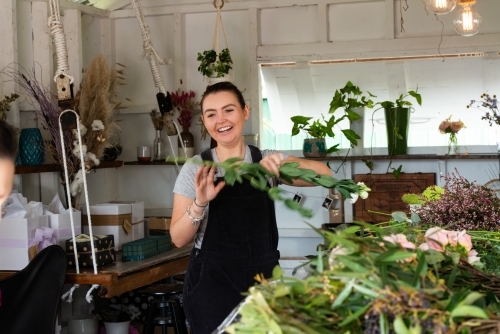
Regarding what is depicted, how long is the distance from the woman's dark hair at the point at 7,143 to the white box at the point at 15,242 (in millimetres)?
2505

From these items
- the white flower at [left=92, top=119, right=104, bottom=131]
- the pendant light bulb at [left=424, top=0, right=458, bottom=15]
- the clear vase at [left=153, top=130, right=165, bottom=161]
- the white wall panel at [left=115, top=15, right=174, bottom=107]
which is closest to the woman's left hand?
the pendant light bulb at [left=424, top=0, right=458, bottom=15]

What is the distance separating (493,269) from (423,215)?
0.52 meters

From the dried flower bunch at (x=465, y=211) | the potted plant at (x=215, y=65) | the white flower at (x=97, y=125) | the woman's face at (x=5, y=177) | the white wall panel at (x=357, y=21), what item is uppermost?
the white wall panel at (x=357, y=21)

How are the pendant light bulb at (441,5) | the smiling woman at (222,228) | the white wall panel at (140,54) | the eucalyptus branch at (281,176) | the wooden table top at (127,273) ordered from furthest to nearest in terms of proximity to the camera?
the white wall panel at (140,54), the wooden table top at (127,273), the pendant light bulb at (441,5), the smiling woman at (222,228), the eucalyptus branch at (281,176)

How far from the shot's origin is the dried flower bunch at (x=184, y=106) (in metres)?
5.83

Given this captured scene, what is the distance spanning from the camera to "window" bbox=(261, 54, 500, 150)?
5.61 meters

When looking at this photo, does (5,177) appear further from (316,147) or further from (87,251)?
(316,147)

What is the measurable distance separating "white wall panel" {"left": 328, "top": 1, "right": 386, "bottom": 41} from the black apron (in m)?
2.80

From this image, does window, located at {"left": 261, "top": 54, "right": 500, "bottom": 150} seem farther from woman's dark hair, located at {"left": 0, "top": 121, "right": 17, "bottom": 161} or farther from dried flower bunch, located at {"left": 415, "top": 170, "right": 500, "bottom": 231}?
woman's dark hair, located at {"left": 0, "top": 121, "right": 17, "bottom": 161}

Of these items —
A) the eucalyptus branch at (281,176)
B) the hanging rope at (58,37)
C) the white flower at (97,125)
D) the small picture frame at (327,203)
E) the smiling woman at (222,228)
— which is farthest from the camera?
the small picture frame at (327,203)

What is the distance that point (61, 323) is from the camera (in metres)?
5.04

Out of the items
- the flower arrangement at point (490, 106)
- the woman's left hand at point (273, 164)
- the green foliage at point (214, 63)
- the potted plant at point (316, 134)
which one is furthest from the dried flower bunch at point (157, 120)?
the woman's left hand at point (273, 164)

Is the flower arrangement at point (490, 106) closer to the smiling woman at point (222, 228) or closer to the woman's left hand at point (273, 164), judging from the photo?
the smiling woman at point (222, 228)

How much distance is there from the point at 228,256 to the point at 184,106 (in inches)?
119
